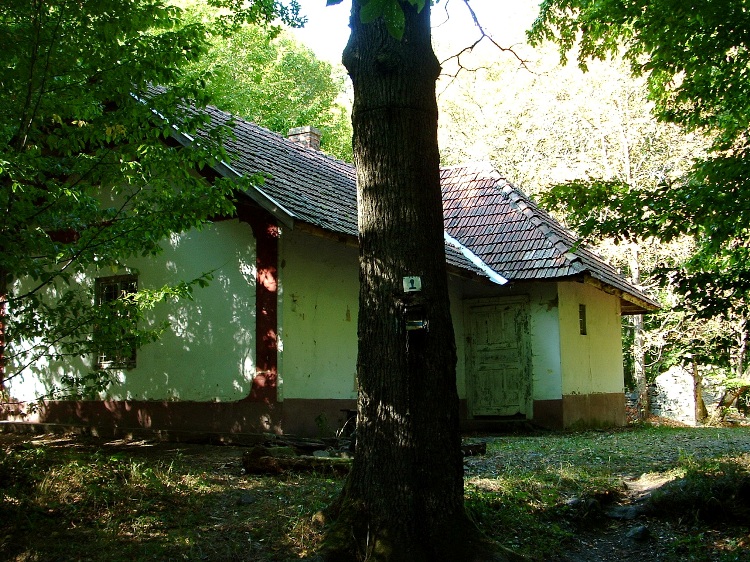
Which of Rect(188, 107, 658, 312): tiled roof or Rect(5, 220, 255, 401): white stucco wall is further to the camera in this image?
Rect(188, 107, 658, 312): tiled roof

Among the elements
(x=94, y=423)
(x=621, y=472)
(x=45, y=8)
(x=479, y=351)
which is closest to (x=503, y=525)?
(x=621, y=472)

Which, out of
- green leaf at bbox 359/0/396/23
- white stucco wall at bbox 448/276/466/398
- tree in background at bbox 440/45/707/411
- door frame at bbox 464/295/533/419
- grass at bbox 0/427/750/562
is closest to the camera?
green leaf at bbox 359/0/396/23

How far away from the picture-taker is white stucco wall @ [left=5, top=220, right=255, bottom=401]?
35.3ft

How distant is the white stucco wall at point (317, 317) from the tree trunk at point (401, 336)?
564cm

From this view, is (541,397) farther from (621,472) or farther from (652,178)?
(652,178)

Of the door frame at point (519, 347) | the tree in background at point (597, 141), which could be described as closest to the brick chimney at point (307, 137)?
the door frame at point (519, 347)

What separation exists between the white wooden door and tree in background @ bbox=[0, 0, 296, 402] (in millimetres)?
8630

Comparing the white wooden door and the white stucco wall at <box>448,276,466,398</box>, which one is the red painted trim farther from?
the white wooden door

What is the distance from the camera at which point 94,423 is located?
39.3 ft

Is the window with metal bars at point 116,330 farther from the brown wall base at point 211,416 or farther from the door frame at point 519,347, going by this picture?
the door frame at point 519,347

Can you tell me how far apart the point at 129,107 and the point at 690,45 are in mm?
5352

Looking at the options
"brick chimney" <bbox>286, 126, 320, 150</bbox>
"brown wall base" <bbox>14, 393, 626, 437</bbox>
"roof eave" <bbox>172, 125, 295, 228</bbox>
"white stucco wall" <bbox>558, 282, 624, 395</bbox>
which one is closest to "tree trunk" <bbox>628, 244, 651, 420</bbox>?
"white stucco wall" <bbox>558, 282, 624, 395</bbox>

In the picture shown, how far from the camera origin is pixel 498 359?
48.5 ft

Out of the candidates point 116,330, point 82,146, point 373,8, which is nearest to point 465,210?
point 82,146
